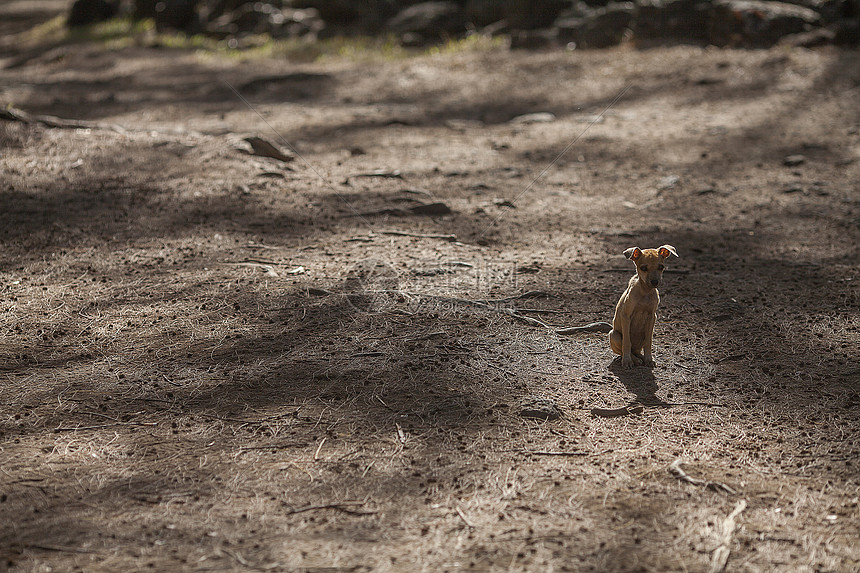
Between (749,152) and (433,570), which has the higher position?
(433,570)

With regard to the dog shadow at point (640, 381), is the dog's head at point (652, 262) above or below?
above

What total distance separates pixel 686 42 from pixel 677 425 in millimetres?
9889

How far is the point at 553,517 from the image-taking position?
3078 mm

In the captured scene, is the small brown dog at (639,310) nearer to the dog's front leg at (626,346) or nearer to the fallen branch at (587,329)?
the dog's front leg at (626,346)

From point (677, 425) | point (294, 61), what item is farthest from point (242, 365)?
point (294, 61)

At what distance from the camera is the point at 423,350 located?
438cm

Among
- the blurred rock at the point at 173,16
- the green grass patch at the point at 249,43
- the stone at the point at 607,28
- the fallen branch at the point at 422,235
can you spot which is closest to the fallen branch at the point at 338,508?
the fallen branch at the point at 422,235

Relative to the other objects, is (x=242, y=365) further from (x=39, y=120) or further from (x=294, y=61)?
(x=294, y=61)

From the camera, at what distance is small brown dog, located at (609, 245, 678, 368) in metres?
3.95

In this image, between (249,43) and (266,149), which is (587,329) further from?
(249,43)

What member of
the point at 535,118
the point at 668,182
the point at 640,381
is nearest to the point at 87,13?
the point at 535,118

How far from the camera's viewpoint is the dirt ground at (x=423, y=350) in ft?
9.86

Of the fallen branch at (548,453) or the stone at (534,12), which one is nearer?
the fallen branch at (548,453)

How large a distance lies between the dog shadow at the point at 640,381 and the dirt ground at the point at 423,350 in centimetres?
2
